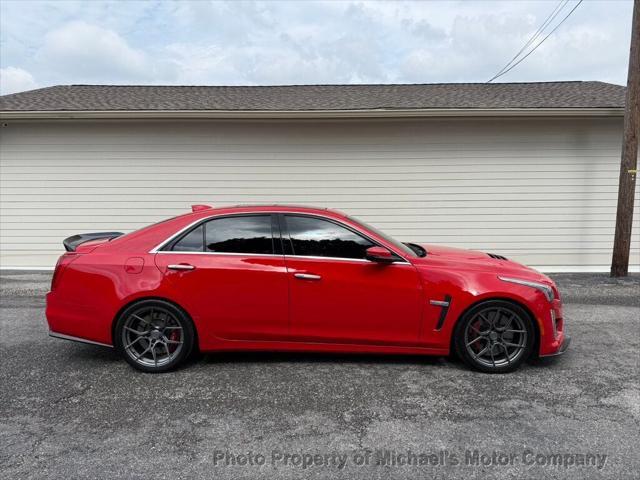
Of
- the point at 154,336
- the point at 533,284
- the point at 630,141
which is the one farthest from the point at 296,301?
the point at 630,141

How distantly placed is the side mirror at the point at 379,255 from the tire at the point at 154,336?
1.64 metres

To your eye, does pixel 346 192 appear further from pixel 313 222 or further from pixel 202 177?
pixel 313 222

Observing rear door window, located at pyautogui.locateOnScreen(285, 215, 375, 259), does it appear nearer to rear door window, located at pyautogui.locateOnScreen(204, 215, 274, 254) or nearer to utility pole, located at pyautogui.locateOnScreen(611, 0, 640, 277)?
rear door window, located at pyautogui.locateOnScreen(204, 215, 274, 254)

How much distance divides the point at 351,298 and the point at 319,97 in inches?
243

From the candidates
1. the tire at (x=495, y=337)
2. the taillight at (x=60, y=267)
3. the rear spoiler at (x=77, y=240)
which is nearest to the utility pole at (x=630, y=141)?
the tire at (x=495, y=337)

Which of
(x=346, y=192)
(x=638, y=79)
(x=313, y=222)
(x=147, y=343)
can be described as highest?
(x=638, y=79)

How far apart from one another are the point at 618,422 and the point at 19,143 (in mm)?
9577

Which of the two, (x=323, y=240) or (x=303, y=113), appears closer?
(x=323, y=240)

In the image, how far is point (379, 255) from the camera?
3576 mm

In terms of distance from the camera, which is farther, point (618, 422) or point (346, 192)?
point (346, 192)

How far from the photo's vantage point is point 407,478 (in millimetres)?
2312

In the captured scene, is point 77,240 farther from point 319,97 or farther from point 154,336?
point 319,97

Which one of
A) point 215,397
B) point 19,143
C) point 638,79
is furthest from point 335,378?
point 19,143

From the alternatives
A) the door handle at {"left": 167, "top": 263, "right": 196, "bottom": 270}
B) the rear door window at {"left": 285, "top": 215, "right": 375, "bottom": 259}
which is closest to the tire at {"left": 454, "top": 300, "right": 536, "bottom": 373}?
the rear door window at {"left": 285, "top": 215, "right": 375, "bottom": 259}
